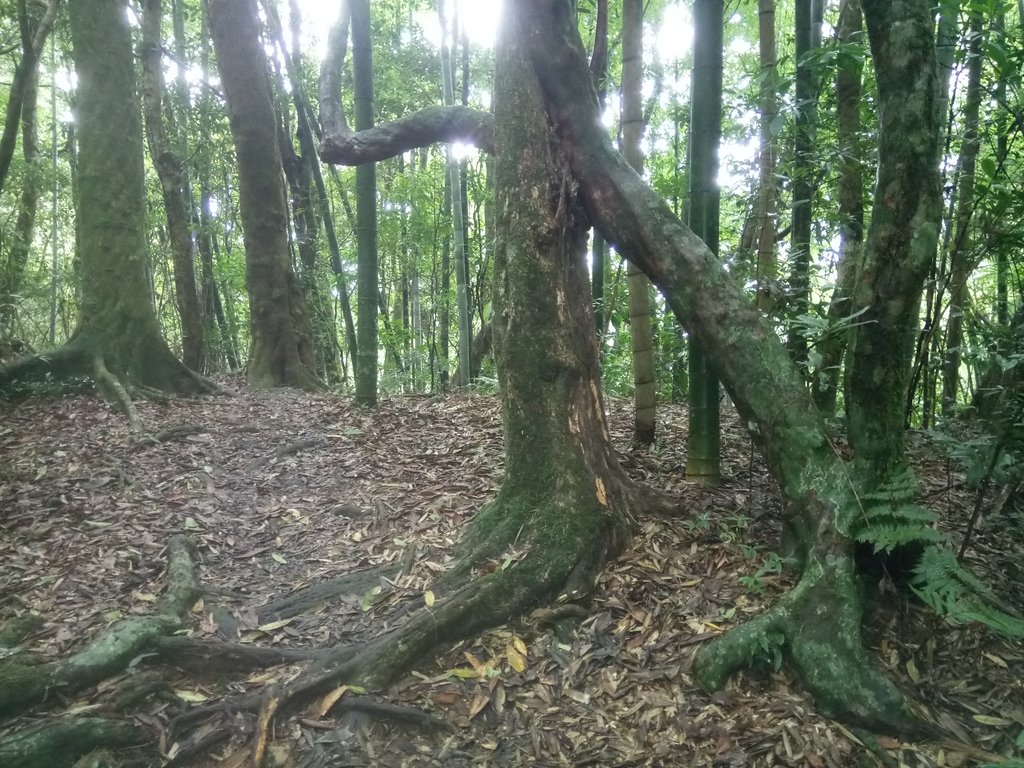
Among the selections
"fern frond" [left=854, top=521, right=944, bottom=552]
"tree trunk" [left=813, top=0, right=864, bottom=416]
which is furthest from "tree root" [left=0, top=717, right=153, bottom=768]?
"tree trunk" [left=813, top=0, right=864, bottom=416]

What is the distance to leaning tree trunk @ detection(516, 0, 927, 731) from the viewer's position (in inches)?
101

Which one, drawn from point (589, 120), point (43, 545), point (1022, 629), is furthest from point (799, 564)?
point (43, 545)

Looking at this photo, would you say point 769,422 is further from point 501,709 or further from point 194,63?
point 194,63

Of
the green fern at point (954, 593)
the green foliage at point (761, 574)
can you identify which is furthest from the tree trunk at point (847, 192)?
the green fern at point (954, 593)

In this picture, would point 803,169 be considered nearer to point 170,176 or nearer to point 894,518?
point 894,518

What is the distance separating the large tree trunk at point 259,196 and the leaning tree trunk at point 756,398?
5.38m

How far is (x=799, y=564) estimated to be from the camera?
9.91 feet

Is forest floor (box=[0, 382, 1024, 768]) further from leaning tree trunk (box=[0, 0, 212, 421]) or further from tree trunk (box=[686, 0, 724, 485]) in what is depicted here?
tree trunk (box=[686, 0, 724, 485])

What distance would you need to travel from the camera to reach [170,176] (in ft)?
29.0

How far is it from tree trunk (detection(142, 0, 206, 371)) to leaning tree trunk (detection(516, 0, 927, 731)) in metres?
6.77

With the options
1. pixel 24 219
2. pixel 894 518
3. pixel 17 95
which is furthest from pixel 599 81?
pixel 24 219

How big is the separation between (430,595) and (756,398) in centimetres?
180

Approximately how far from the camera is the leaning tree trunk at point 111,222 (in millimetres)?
6156

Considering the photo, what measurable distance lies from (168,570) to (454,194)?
6763 mm
